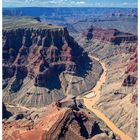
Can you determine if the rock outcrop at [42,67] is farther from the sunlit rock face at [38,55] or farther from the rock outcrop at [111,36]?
the rock outcrop at [111,36]

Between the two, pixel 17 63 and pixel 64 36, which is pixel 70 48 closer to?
pixel 64 36

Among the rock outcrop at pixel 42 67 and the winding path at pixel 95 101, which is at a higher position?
the rock outcrop at pixel 42 67

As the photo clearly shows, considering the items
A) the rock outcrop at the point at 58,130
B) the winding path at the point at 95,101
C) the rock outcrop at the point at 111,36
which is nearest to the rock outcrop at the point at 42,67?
the winding path at the point at 95,101

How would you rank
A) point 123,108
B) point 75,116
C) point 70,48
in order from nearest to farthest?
point 75,116 < point 123,108 < point 70,48

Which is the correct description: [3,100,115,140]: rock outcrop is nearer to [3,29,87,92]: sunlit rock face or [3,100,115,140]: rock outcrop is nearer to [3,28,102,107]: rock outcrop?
[3,28,102,107]: rock outcrop

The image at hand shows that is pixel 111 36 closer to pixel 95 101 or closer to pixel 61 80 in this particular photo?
pixel 61 80

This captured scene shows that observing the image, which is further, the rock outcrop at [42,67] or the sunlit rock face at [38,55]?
the sunlit rock face at [38,55]

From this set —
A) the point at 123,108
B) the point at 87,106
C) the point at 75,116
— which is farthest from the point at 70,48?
the point at 75,116

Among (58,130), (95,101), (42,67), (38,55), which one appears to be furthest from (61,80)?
(58,130)
